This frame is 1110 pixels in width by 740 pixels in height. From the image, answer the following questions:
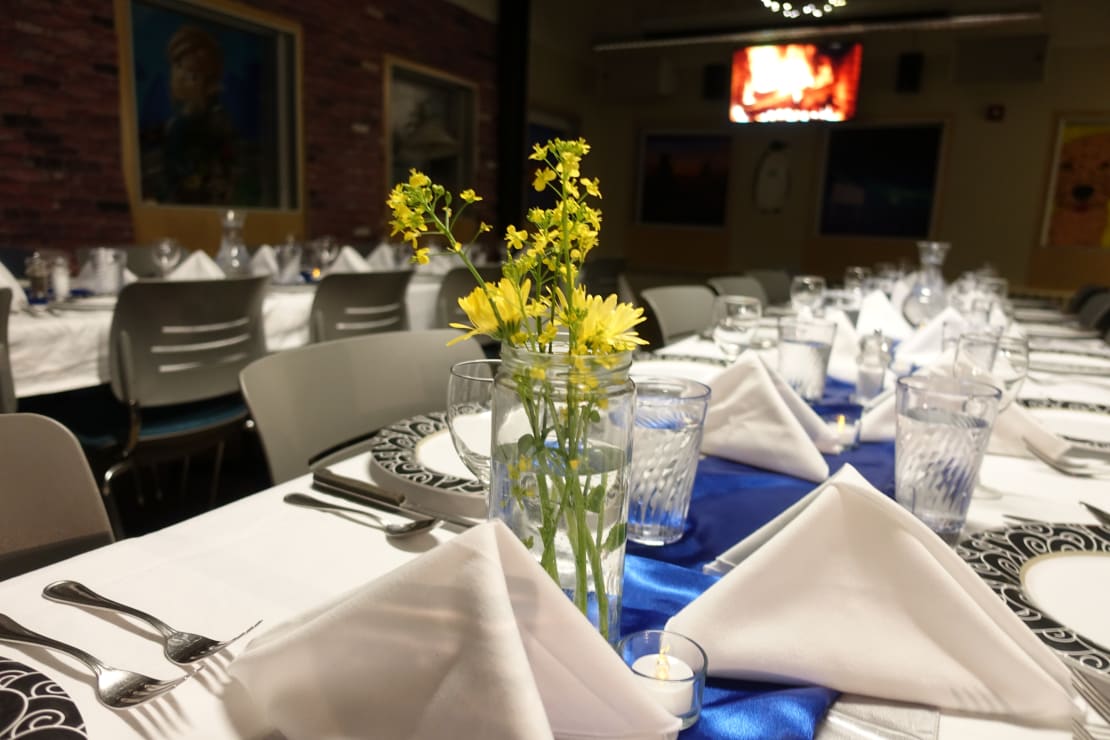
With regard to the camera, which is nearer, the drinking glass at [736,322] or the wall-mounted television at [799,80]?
the drinking glass at [736,322]

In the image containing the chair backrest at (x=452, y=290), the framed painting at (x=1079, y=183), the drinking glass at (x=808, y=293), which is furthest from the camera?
the framed painting at (x=1079, y=183)

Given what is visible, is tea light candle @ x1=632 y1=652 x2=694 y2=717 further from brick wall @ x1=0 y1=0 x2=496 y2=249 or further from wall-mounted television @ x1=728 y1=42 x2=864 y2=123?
wall-mounted television @ x1=728 y1=42 x2=864 y2=123

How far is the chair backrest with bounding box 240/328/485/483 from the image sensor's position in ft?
3.60

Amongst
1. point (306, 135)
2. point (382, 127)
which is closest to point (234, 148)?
point (306, 135)

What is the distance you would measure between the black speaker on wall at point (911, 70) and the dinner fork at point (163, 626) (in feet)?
26.4

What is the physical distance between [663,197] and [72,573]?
8.37 meters

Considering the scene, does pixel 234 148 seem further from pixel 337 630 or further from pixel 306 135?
pixel 337 630

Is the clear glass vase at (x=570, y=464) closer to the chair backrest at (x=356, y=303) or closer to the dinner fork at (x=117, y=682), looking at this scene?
the dinner fork at (x=117, y=682)

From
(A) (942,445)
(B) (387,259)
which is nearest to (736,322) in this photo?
(A) (942,445)

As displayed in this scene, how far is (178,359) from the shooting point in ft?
6.94

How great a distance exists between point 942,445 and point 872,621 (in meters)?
0.32

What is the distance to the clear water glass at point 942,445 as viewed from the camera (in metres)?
0.78

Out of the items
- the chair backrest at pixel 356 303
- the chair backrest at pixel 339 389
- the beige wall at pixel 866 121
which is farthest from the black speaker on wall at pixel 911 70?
the chair backrest at pixel 339 389

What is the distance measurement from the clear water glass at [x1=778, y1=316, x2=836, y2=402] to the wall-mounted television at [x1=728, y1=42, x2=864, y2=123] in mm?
6424
